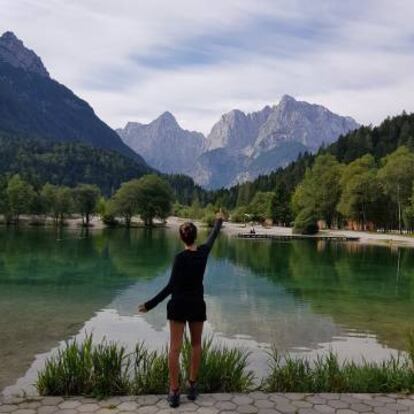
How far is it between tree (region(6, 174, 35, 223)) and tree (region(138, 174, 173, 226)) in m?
27.7

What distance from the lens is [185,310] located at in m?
8.02

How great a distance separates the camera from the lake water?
16.5m

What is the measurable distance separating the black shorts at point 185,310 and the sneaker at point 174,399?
3.54 ft

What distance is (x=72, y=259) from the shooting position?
47.4 metres

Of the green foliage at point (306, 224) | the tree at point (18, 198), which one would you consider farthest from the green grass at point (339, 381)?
the tree at point (18, 198)

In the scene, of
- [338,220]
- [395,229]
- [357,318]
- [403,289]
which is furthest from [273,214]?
[357,318]

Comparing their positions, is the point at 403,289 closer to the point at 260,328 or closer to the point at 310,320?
the point at 310,320

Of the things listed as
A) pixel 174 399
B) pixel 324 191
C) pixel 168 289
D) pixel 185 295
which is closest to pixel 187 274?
pixel 185 295

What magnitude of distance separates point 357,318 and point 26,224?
126 meters

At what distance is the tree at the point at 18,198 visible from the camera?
129125mm

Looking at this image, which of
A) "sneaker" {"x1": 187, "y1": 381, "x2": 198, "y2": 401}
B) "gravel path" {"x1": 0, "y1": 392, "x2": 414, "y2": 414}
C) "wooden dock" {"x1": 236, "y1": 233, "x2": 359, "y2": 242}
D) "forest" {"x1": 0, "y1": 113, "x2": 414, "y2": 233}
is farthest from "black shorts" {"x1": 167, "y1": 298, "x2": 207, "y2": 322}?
"wooden dock" {"x1": 236, "y1": 233, "x2": 359, "y2": 242}

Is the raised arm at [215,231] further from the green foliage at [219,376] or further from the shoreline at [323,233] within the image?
the shoreline at [323,233]

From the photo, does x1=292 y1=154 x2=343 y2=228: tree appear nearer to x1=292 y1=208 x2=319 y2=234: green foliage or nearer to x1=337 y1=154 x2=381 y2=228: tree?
x1=292 y1=208 x2=319 y2=234: green foliage

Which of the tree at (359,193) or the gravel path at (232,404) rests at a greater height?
the tree at (359,193)
